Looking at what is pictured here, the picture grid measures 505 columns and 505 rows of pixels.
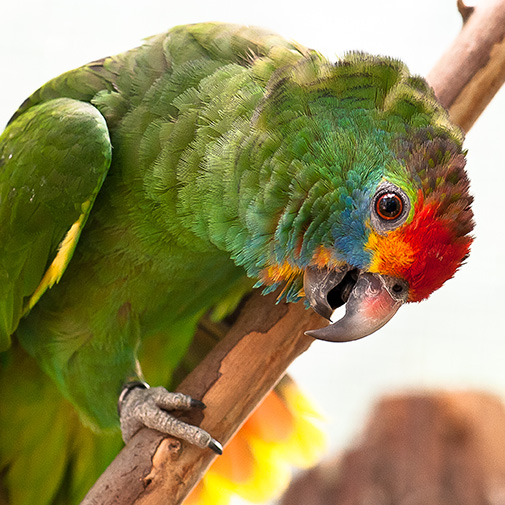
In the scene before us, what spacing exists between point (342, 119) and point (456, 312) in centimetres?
175

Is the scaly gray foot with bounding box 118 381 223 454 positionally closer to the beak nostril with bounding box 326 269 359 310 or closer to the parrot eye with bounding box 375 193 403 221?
the beak nostril with bounding box 326 269 359 310

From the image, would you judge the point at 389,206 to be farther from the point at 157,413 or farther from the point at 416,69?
the point at 416,69

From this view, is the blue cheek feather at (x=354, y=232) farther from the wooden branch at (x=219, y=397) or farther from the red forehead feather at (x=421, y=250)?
the wooden branch at (x=219, y=397)

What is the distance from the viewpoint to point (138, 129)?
146cm

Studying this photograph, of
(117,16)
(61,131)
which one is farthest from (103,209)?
(117,16)

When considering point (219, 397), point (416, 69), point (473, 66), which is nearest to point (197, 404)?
point (219, 397)

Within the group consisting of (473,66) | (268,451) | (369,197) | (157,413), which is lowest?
(268,451)

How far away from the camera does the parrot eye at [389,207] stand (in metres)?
1.08

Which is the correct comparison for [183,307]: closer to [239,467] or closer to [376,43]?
[239,467]

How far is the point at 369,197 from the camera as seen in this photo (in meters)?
1.10

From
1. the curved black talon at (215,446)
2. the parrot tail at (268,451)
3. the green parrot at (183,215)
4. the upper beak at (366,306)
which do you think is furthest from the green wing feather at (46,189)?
the parrot tail at (268,451)

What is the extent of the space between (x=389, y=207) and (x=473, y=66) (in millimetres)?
700

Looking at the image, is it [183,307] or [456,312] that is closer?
[183,307]

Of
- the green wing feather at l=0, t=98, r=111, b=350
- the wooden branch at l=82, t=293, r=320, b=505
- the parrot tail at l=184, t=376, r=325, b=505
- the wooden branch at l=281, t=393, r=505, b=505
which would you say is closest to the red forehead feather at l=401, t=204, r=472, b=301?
the wooden branch at l=82, t=293, r=320, b=505
